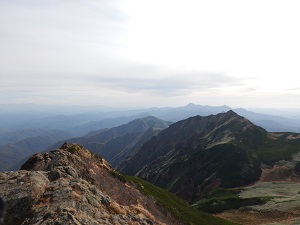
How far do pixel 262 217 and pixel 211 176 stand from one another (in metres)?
83.0

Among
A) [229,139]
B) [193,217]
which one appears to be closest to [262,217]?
[193,217]

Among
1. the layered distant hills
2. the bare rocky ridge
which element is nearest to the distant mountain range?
the layered distant hills

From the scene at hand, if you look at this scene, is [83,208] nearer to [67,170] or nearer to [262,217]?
[67,170]

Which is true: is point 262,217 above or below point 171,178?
above

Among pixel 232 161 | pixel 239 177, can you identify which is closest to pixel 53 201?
pixel 239 177

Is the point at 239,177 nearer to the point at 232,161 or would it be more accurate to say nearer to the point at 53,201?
the point at 232,161

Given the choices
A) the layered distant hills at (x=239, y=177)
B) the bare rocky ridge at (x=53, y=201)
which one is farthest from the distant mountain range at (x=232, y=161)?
the bare rocky ridge at (x=53, y=201)

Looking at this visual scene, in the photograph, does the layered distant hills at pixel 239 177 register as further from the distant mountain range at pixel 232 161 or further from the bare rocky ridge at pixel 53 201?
the bare rocky ridge at pixel 53 201

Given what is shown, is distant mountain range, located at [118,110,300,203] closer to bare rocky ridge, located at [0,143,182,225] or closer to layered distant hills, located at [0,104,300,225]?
layered distant hills, located at [0,104,300,225]

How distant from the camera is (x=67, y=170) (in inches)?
1453

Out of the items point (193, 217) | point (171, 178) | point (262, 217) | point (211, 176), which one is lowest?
point (171, 178)

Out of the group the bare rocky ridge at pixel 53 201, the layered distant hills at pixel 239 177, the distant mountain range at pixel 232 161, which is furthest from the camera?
the distant mountain range at pixel 232 161

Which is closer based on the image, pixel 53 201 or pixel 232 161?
pixel 53 201

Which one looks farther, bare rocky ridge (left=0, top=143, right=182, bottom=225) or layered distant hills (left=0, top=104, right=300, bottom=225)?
layered distant hills (left=0, top=104, right=300, bottom=225)
